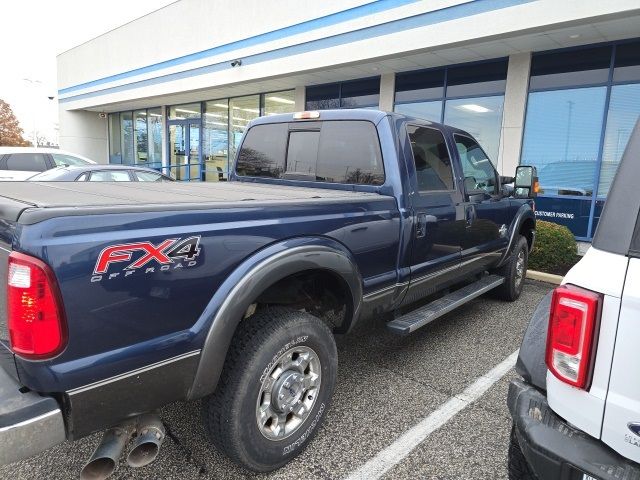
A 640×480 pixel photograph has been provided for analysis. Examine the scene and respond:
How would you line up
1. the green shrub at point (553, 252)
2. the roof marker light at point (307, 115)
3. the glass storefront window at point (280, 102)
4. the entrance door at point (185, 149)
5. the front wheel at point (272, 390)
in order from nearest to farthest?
the front wheel at point (272, 390)
the roof marker light at point (307, 115)
the green shrub at point (553, 252)
the glass storefront window at point (280, 102)
the entrance door at point (185, 149)

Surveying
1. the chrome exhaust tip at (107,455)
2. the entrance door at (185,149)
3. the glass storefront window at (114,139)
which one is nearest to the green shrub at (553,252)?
the chrome exhaust tip at (107,455)

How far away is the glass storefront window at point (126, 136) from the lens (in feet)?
73.4

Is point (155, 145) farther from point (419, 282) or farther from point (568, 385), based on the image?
point (568, 385)

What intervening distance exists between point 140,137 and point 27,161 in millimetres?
11750

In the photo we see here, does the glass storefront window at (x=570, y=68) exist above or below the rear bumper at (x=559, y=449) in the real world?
above

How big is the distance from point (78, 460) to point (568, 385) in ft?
8.28

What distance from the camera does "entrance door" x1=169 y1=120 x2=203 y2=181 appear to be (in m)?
17.8

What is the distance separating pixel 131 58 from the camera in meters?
18.6

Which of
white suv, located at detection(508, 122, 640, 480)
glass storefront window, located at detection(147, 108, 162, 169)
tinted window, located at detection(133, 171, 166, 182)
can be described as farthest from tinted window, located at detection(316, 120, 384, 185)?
glass storefront window, located at detection(147, 108, 162, 169)

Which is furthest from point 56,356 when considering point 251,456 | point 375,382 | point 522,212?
point 522,212

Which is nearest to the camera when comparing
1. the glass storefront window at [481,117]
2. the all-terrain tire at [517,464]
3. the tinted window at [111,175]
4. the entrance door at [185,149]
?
the all-terrain tire at [517,464]

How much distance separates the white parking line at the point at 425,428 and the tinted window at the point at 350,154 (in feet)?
5.57

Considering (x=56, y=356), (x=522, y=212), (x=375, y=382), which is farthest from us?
(x=522, y=212)

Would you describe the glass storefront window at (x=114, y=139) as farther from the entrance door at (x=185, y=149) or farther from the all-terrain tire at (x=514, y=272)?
the all-terrain tire at (x=514, y=272)
